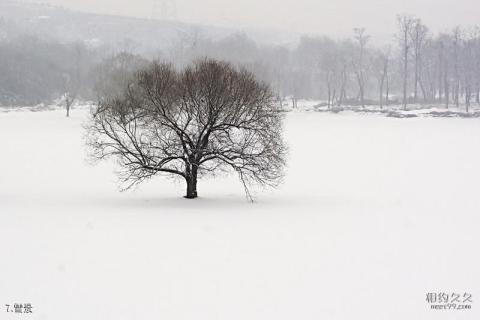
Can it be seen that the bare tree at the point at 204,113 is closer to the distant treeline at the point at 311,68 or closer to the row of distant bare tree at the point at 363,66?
the distant treeline at the point at 311,68

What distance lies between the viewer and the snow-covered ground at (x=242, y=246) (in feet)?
40.0

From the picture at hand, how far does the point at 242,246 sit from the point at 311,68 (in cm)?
13292

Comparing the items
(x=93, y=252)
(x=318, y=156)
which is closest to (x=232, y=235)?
(x=93, y=252)

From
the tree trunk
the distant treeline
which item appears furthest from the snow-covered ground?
the distant treeline

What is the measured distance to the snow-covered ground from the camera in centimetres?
1220

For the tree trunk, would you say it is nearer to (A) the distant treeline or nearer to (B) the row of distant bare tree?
(A) the distant treeline

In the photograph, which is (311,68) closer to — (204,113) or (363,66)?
(363,66)

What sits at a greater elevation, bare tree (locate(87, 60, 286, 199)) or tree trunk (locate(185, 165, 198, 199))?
bare tree (locate(87, 60, 286, 199))

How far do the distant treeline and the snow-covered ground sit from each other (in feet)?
182

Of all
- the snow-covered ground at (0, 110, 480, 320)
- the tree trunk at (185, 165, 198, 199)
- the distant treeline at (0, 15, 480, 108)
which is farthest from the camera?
the distant treeline at (0, 15, 480, 108)

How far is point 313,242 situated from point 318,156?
95.7 ft

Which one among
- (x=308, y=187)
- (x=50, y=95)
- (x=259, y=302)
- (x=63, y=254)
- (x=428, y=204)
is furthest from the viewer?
(x=50, y=95)

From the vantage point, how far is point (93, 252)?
53.4ft

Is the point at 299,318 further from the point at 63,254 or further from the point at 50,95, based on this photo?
the point at 50,95
